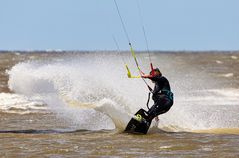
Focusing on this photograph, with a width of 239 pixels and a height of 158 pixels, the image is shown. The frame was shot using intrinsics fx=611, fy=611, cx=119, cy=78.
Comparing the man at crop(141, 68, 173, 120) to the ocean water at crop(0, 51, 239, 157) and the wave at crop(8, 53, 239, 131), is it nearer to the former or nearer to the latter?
the ocean water at crop(0, 51, 239, 157)

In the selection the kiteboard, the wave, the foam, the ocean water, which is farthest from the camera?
the foam

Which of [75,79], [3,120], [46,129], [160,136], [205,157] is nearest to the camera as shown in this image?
[205,157]

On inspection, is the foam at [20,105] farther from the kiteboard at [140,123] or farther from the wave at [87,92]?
the kiteboard at [140,123]

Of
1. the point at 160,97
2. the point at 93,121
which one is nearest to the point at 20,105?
the point at 93,121

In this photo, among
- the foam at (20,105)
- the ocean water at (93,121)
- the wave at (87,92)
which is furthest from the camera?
the foam at (20,105)

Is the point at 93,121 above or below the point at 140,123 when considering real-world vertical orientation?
below

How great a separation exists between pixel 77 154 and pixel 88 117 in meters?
8.52

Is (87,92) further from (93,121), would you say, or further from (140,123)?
(140,123)

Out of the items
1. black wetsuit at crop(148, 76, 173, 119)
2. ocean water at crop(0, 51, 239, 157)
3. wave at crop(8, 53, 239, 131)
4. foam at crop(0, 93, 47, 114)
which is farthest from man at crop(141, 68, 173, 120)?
foam at crop(0, 93, 47, 114)

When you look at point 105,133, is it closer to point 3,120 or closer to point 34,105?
point 3,120

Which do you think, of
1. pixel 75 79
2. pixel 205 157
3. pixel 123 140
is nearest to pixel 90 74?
pixel 75 79

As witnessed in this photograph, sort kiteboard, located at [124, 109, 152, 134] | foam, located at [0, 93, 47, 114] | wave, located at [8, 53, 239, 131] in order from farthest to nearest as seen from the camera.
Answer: foam, located at [0, 93, 47, 114], wave, located at [8, 53, 239, 131], kiteboard, located at [124, 109, 152, 134]

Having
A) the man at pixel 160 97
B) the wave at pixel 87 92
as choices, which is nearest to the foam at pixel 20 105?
the wave at pixel 87 92

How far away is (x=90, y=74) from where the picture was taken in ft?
59.6
